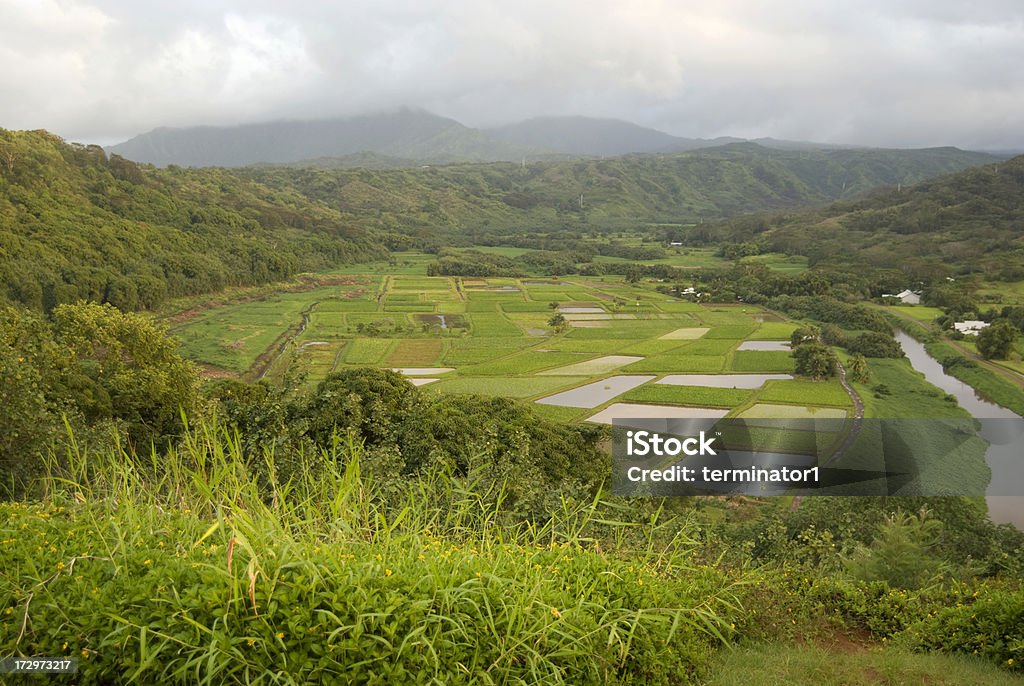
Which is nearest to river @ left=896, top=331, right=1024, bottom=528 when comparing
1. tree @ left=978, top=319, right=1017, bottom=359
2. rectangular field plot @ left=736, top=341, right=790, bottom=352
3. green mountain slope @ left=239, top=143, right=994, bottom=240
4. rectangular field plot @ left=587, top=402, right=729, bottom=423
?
tree @ left=978, top=319, right=1017, bottom=359

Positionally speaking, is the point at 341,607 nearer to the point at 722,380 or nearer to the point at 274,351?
the point at 722,380

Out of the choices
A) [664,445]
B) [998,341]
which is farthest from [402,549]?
[998,341]

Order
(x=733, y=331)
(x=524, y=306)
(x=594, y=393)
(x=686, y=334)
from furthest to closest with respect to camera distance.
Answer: (x=524, y=306) → (x=733, y=331) → (x=686, y=334) → (x=594, y=393)

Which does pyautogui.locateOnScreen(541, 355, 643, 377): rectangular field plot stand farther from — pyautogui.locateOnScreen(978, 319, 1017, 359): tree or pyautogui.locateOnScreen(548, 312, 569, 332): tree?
pyautogui.locateOnScreen(978, 319, 1017, 359): tree

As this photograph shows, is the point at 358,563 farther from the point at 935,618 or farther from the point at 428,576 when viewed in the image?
the point at 935,618

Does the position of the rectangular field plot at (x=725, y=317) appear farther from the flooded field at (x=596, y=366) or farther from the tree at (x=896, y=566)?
the tree at (x=896, y=566)

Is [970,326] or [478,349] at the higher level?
[970,326]
